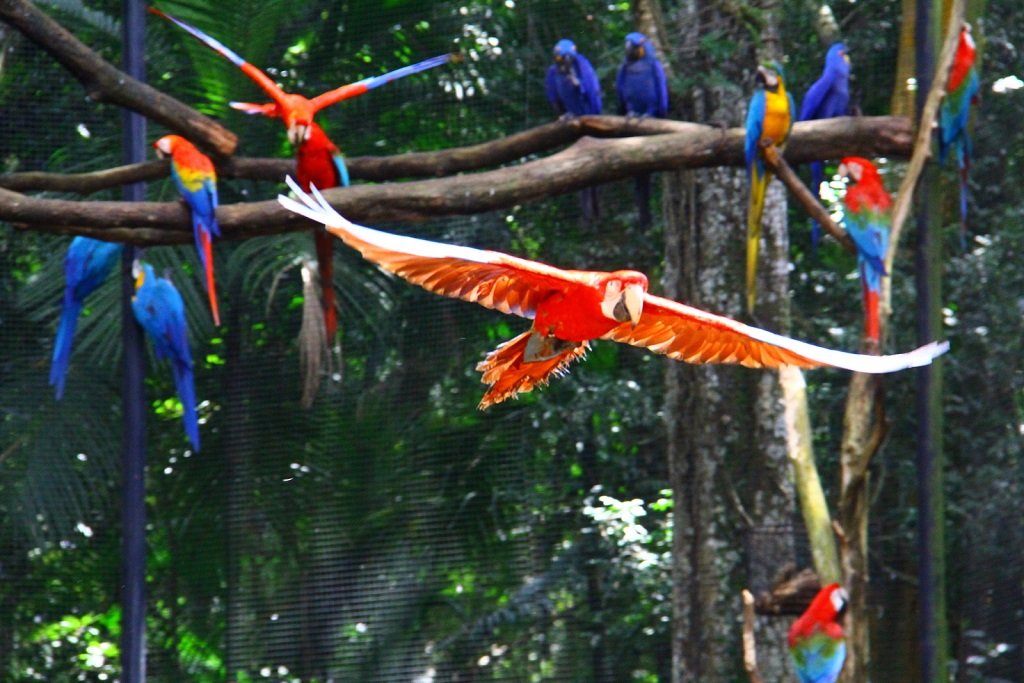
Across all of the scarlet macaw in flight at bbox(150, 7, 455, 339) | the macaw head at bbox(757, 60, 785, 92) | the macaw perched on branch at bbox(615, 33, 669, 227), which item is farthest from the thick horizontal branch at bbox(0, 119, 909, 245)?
the macaw perched on branch at bbox(615, 33, 669, 227)

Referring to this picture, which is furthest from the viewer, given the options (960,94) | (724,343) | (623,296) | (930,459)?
(960,94)

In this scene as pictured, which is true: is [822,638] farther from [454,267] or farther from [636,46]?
[636,46]

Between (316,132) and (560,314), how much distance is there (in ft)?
5.32

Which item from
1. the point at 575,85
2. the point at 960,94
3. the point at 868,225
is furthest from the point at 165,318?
the point at 960,94

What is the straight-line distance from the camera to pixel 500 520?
161 inches

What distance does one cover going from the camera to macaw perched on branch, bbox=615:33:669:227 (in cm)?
392

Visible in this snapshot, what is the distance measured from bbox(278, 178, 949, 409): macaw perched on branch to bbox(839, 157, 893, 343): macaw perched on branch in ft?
2.47

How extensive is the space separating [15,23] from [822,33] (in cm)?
241

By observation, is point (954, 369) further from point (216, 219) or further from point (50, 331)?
point (50, 331)

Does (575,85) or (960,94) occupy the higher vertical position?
(575,85)

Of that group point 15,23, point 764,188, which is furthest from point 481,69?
point 15,23

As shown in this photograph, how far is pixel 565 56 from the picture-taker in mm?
3941

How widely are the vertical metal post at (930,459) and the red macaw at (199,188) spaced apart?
168cm

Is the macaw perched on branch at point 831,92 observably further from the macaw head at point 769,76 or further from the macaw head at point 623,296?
the macaw head at point 623,296
